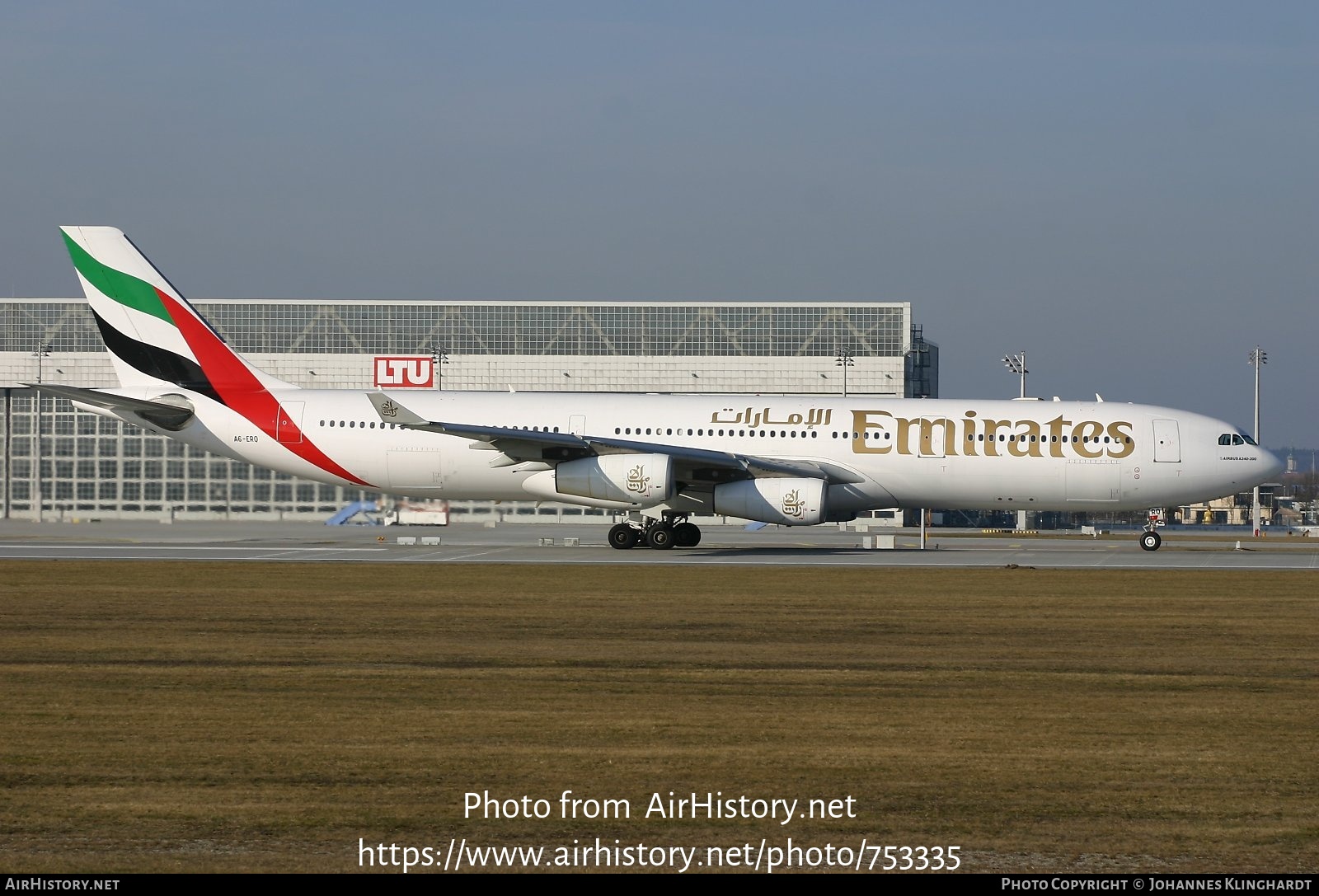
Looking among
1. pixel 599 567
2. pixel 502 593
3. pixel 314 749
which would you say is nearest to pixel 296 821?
pixel 314 749

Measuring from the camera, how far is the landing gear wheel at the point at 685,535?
33.2 metres

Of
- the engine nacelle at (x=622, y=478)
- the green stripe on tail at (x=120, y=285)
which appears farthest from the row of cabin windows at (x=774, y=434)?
the green stripe on tail at (x=120, y=285)

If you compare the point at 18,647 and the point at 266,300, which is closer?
the point at 18,647

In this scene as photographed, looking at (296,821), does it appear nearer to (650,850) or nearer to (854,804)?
(650,850)

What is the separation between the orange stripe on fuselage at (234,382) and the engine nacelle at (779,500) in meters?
10.2

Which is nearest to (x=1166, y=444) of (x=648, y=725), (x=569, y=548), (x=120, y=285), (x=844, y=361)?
(x=569, y=548)

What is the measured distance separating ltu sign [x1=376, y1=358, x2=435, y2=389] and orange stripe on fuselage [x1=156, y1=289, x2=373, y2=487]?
21757 mm

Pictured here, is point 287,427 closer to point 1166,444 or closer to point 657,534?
point 657,534

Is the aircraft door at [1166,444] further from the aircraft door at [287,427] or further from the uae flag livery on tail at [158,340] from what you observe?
the aircraft door at [287,427]

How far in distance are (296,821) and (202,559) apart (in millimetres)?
21026

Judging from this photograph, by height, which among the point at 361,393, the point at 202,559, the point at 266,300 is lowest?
the point at 202,559

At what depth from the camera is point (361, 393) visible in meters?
34.4

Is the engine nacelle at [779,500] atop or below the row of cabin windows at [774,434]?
below
